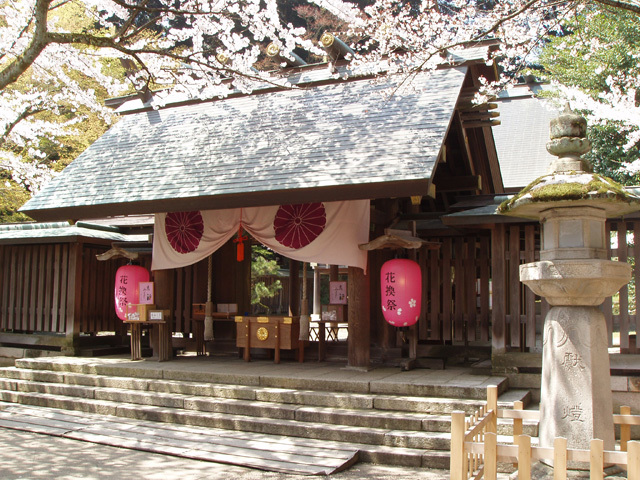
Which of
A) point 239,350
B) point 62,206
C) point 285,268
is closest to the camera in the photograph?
point 62,206

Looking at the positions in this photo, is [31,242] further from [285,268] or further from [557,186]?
[285,268]

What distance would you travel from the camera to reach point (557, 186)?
5.21 meters

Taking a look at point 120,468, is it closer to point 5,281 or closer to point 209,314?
point 209,314

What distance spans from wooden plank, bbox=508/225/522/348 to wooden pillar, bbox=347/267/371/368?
6.95 feet

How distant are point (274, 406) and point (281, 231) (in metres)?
2.94

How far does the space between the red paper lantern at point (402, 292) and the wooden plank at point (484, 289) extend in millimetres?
1283

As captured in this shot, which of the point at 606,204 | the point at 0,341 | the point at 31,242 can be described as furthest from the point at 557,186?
the point at 0,341

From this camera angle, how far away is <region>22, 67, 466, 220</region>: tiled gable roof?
8.33 meters

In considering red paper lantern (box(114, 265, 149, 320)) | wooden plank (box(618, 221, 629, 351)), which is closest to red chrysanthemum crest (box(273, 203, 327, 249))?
red paper lantern (box(114, 265, 149, 320))

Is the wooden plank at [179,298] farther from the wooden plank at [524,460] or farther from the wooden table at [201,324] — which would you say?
the wooden plank at [524,460]

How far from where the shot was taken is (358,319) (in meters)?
8.92

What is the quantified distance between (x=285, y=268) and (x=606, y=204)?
70.5 ft

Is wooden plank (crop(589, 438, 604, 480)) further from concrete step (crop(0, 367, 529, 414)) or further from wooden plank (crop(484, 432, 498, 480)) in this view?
concrete step (crop(0, 367, 529, 414))

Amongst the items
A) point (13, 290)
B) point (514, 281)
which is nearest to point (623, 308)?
point (514, 281)
